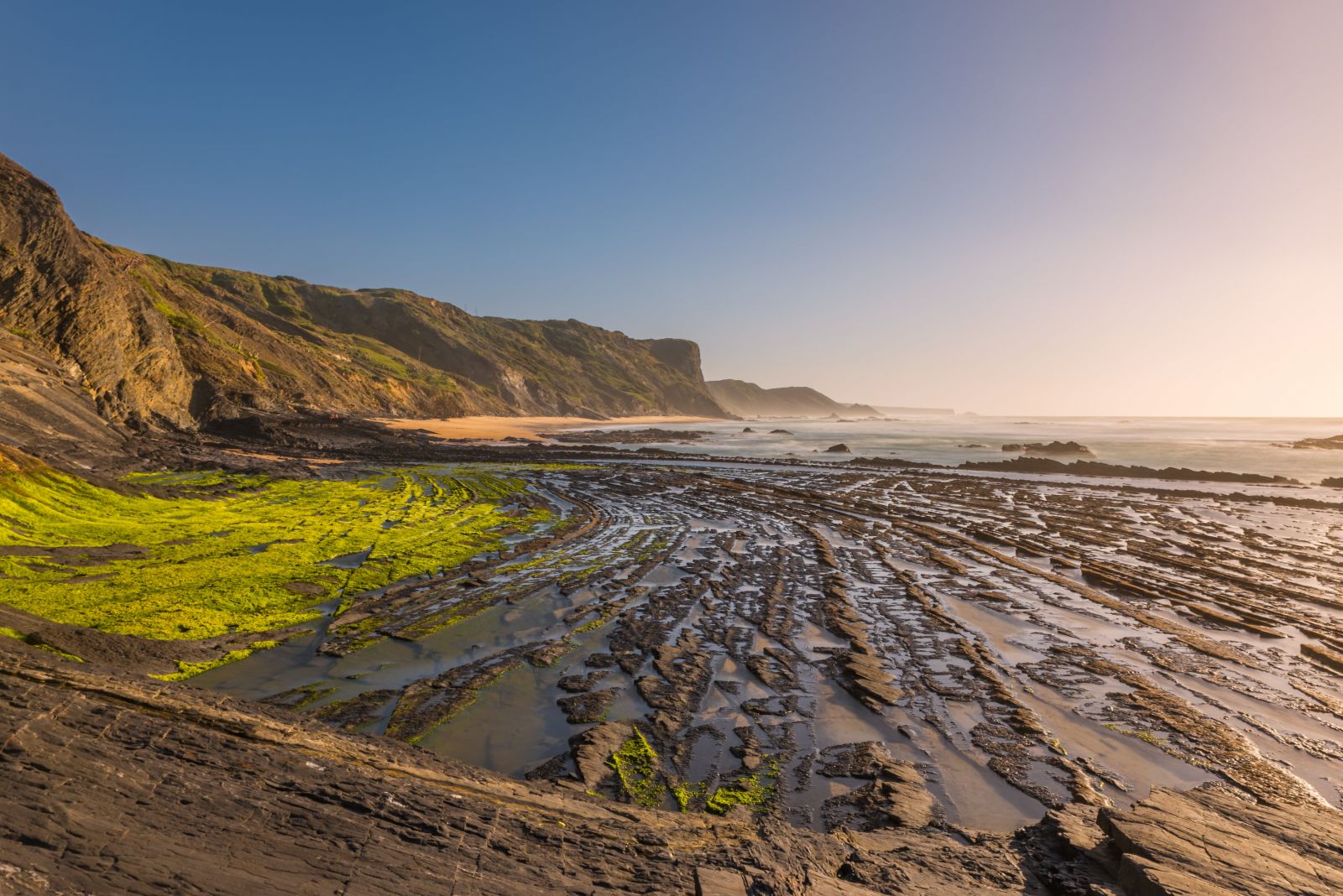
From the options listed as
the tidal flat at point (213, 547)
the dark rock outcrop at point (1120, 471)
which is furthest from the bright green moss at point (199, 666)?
the dark rock outcrop at point (1120, 471)

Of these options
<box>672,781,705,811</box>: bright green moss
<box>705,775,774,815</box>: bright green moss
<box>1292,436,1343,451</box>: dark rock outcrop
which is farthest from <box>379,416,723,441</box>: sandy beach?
<box>1292,436,1343,451</box>: dark rock outcrop

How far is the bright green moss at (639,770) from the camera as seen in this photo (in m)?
5.18

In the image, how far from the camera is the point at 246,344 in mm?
52375

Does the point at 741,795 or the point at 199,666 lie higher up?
the point at 199,666

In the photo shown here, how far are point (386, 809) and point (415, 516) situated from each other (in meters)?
15.2

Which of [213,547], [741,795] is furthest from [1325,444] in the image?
[213,547]

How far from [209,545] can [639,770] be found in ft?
38.3

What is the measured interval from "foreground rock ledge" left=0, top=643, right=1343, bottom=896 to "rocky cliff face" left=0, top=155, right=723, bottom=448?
81.4 ft

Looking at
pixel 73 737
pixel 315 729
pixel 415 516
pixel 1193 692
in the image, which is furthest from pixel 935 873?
pixel 415 516

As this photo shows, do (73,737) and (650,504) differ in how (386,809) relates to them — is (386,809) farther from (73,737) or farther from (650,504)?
(650,504)

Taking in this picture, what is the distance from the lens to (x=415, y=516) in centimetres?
1775

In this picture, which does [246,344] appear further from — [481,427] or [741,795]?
[741,795]

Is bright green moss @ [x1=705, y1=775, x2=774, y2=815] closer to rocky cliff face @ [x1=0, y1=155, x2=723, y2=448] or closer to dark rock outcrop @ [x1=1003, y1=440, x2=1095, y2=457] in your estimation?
rocky cliff face @ [x1=0, y1=155, x2=723, y2=448]

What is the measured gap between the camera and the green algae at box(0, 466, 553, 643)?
863 centimetres
